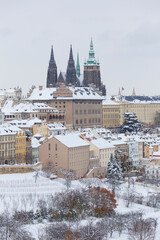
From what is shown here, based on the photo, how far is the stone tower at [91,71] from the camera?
146250mm

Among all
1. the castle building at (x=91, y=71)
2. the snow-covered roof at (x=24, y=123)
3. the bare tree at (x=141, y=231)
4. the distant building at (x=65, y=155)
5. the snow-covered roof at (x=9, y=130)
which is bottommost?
the bare tree at (x=141, y=231)

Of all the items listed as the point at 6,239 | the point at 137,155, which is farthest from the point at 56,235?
the point at 137,155

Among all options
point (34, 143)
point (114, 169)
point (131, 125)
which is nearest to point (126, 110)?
point (131, 125)

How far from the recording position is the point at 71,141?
81938mm

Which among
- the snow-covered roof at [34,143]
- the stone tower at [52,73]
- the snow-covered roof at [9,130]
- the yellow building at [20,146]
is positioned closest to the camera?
the yellow building at [20,146]

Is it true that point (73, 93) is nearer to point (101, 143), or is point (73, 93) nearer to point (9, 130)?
point (101, 143)

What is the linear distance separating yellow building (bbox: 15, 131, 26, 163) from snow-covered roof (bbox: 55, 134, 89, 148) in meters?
4.63

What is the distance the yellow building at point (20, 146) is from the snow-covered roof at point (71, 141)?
4633 mm

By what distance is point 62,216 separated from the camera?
2473 inches

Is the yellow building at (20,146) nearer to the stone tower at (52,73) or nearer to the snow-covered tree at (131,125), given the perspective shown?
the snow-covered tree at (131,125)

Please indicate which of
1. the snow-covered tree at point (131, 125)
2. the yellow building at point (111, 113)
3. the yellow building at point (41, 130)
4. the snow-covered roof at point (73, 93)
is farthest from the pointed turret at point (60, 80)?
the yellow building at point (41, 130)

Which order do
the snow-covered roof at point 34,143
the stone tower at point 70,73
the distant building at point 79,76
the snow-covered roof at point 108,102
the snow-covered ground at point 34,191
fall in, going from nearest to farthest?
1. the snow-covered ground at point 34,191
2. the snow-covered roof at point 34,143
3. the snow-covered roof at point 108,102
4. the distant building at point 79,76
5. the stone tower at point 70,73

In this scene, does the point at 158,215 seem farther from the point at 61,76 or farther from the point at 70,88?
the point at 61,76

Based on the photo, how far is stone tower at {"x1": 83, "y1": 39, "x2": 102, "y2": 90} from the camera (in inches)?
5758
